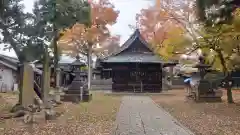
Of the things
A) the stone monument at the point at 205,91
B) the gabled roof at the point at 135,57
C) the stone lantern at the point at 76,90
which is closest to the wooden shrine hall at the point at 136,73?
the gabled roof at the point at 135,57

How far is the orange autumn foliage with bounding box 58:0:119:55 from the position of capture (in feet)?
126

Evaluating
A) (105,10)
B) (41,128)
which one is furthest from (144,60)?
(41,128)

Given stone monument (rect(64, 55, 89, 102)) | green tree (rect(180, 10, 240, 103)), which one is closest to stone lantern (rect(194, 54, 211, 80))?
green tree (rect(180, 10, 240, 103))

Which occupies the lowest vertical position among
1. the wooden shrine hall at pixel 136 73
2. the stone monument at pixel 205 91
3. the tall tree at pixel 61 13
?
the stone monument at pixel 205 91

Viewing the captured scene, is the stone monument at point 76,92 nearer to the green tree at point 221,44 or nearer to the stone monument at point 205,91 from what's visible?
the stone monument at point 205,91

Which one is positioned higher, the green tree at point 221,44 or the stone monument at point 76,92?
the green tree at point 221,44

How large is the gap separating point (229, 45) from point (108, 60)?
17.8 meters

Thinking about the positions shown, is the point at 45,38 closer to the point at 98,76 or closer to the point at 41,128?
the point at 41,128

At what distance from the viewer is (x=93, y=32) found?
39.2 meters

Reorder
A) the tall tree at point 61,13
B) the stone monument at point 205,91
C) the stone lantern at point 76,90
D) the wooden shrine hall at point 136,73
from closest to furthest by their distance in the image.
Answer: the tall tree at point 61,13 < the stone monument at point 205,91 < the stone lantern at point 76,90 < the wooden shrine hall at point 136,73

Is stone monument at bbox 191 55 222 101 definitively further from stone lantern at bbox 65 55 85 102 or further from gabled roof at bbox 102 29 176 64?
gabled roof at bbox 102 29 176 64

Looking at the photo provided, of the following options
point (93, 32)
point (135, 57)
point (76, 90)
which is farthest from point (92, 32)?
point (76, 90)

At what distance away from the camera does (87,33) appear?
3919 centimetres

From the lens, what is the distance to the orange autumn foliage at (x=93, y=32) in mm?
38281
